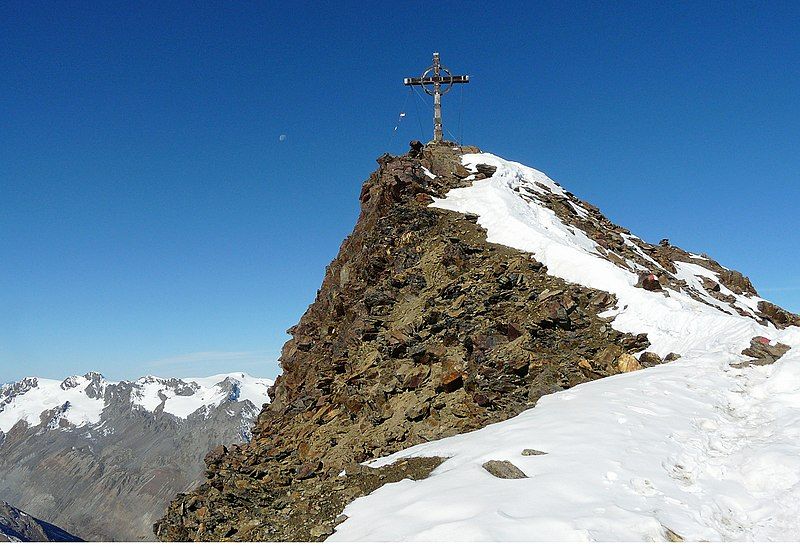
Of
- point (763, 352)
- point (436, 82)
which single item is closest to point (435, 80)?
point (436, 82)

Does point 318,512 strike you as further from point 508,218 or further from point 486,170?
point 486,170

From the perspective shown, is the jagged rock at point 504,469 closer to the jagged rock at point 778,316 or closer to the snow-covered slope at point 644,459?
the snow-covered slope at point 644,459

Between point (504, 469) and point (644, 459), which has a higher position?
point (644, 459)

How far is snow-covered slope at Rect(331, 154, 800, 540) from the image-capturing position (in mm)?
6945

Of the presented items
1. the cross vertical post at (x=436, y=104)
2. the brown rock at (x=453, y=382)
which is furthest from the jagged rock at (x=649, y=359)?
the cross vertical post at (x=436, y=104)

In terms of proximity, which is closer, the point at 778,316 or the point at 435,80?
the point at 778,316

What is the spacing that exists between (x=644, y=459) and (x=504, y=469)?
2.55m

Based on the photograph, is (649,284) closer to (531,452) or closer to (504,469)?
(531,452)

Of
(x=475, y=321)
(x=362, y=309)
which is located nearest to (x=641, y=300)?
(x=475, y=321)

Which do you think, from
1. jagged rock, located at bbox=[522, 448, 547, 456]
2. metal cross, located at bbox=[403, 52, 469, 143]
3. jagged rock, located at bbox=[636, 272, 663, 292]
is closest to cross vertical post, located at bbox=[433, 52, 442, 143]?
metal cross, located at bbox=[403, 52, 469, 143]

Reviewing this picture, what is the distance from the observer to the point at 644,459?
354 inches

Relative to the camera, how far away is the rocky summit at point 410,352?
12.4 metres

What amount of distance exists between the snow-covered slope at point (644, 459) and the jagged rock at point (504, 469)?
0.14m

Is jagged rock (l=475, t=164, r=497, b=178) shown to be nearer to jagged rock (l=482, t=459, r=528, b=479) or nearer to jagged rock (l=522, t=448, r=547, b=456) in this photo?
jagged rock (l=522, t=448, r=547, b=456)
